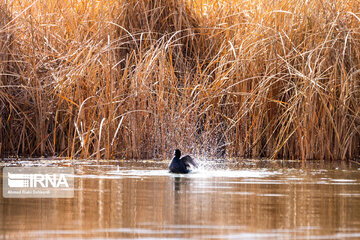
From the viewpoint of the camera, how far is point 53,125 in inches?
442

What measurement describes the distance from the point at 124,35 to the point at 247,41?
1.92m

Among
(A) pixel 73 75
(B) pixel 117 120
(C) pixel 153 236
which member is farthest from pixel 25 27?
(C) pixel 153 236

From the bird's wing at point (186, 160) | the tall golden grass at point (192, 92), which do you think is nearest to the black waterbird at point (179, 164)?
the bird's wing at point (186, 160)

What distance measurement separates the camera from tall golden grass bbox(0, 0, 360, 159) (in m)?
10.5

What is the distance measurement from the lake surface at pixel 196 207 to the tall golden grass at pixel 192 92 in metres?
1.93

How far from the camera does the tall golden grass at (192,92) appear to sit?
10.5 m

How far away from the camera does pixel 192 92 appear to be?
10.8 meters

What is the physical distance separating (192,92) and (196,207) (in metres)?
5.49

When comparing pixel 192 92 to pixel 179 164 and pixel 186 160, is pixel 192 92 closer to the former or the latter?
pixel 186 160

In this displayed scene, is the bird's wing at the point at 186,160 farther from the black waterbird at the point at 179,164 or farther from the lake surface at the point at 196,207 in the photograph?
the lake surface at the point at 196,207

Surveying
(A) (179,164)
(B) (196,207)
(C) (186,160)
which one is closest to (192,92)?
(C) (186,160)

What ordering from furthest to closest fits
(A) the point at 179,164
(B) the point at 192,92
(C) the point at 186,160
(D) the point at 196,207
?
1. (B) the point at 192,92
2. (C) the point at 186,160
3. (A) the point at 179,164
4. (D) the point at 196,207

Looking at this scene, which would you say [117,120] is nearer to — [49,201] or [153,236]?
[49,201]

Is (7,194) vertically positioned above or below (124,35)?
below
